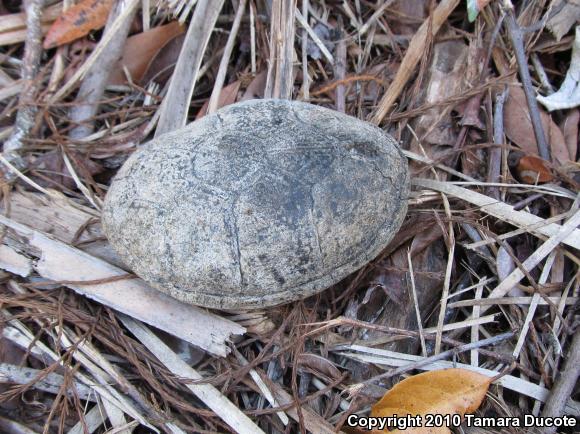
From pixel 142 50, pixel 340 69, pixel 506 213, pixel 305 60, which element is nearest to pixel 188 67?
pixel 142 50

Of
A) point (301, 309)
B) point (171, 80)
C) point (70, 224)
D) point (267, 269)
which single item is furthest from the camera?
point (171, 80)

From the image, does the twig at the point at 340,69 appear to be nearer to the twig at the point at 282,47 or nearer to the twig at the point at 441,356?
the twig at the point at 282,47

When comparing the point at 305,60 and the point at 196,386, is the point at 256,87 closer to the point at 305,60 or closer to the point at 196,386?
the point at 305,60

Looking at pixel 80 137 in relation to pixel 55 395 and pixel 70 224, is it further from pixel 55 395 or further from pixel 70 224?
pixel 55 395

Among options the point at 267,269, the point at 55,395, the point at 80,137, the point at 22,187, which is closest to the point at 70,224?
the point at 22,187

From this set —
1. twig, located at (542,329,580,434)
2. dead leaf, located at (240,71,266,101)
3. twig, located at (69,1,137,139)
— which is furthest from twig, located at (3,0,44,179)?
twig, located at (542,329,580,434)

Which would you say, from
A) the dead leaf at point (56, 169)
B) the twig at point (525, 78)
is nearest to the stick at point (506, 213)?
the twig at point (525, 78)
